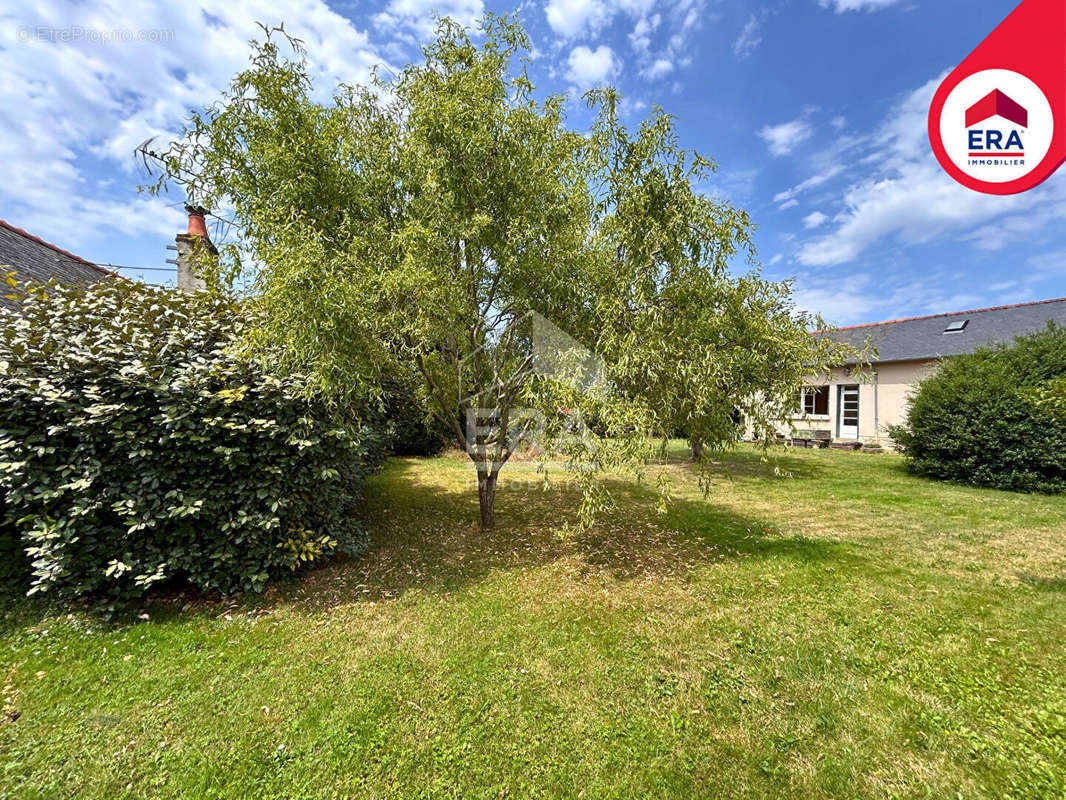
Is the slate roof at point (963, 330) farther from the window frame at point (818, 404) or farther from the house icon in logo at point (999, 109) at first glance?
the house icon in logo at point (999, 109)

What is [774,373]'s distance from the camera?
5031mm

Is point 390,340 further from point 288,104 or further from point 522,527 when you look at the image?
point 522,527

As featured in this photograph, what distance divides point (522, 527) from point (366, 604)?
2876 mm

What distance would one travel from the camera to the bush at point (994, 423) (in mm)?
9141

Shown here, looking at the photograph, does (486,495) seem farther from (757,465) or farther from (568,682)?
(757,465)

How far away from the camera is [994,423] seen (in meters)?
9.56

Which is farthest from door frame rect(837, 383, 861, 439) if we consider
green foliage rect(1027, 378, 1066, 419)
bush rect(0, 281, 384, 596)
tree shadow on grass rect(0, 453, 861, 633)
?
bush rect(0, 281, 384, 596)

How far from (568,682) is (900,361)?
18315 millimetres

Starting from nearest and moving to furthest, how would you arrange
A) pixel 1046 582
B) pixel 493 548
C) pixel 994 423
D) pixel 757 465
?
pixel 1046 582 < pixel 493 548 < pixel 994 423 < pixel 757 465

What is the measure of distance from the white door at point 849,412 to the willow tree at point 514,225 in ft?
47.9

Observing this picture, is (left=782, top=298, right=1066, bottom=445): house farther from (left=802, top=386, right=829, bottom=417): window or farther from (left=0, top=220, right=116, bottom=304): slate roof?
(left=0, top=220, right=116, bottom=304): slate roof

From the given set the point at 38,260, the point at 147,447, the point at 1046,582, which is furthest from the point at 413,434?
the point at 1046,582

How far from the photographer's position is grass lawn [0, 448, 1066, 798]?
2275 millimetres

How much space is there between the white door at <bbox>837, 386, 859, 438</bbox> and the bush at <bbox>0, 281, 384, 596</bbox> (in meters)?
19.3
